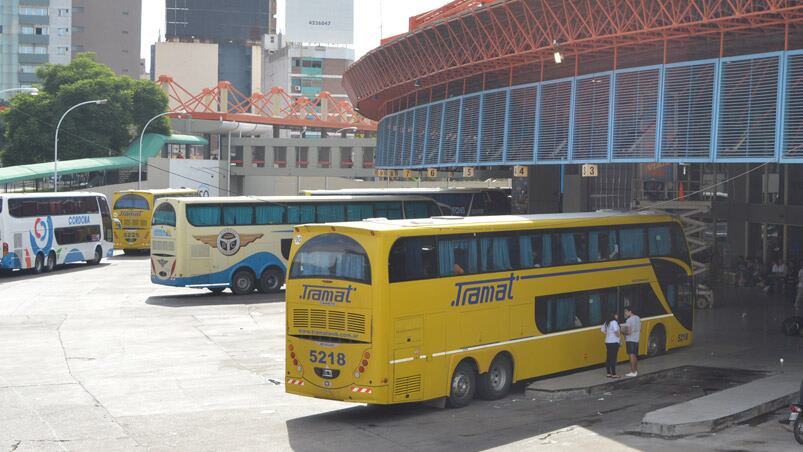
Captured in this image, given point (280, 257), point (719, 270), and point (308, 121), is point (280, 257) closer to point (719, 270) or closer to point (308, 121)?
point (719, 270)

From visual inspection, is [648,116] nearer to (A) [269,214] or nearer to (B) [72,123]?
(A) [269,214]

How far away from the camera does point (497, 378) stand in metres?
21.0

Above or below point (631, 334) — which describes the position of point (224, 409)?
below

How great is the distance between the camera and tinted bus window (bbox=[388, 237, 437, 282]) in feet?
61.3

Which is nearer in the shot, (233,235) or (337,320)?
(337,320)

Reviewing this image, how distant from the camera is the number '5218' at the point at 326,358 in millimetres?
18641

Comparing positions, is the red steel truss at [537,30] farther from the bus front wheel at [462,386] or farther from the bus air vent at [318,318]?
the bus air vent at [318,318]

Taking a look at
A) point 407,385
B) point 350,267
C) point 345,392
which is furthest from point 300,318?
point 407,385

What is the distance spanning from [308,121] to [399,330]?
306ft

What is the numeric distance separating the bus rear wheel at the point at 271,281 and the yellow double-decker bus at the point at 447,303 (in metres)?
17.7

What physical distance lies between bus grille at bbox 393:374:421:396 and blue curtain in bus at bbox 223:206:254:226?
66.6ft

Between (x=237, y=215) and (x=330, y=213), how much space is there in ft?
11.0

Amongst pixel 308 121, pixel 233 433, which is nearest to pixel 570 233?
pixel 233 433

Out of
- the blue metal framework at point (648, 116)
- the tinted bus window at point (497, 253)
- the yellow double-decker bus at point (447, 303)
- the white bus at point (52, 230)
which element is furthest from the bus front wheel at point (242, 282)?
the tinted bus window at point (497, 253)
